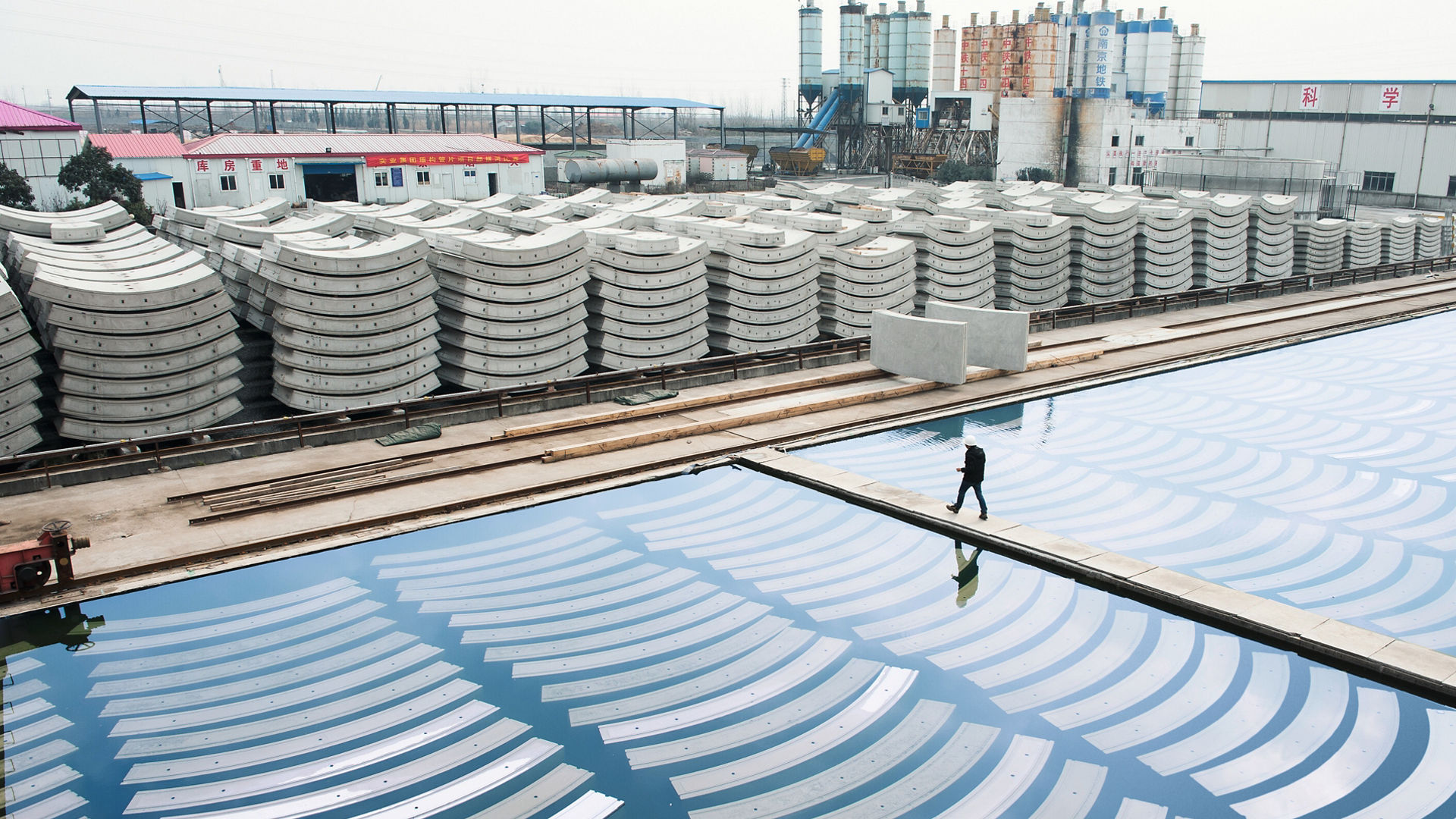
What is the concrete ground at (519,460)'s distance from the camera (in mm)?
12250

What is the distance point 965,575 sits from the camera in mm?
11719

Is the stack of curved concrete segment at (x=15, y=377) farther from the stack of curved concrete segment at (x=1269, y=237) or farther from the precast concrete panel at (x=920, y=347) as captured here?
the stack of curved concrete segment at (x=1269, y=237)

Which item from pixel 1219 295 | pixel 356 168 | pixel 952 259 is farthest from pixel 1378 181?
pixel 356 168

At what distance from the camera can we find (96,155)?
1636 inches

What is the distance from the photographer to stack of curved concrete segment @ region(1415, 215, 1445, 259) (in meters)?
41.0

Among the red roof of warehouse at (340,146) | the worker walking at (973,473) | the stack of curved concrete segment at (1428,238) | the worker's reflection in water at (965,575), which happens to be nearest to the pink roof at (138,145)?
the red roof of warehouse at (340,146)

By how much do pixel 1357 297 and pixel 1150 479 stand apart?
22651 mm

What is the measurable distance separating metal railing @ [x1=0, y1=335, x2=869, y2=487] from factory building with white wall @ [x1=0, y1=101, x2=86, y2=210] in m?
34.1

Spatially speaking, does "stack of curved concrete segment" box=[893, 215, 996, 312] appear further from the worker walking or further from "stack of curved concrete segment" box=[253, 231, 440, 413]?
the worker walking

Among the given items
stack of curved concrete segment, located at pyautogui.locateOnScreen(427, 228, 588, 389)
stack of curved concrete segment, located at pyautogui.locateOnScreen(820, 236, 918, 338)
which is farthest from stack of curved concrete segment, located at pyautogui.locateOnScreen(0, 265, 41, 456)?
stack of curved concrete segment, located at pyautogui.locateOnScreen(820, 236, 918, 338)

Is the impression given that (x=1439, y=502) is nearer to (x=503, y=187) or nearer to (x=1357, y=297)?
(x=1357, y=297)

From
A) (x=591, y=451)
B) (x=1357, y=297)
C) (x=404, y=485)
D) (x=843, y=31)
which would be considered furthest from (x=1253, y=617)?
(x=843, y=31)

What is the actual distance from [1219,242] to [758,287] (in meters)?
18.2

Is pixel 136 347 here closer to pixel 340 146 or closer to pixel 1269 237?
pixel 1269 237
